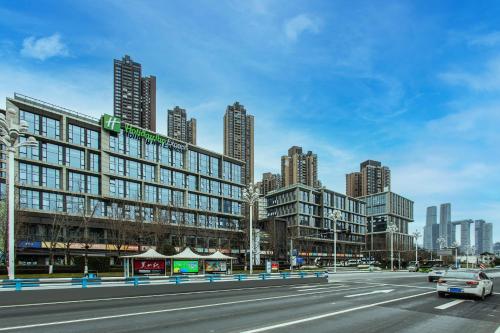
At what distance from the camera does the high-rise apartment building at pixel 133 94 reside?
135125mm

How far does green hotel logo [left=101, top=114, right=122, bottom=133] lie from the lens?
78.6 metres

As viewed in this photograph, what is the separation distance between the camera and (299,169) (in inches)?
7377

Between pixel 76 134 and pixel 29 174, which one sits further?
pixel 76 134

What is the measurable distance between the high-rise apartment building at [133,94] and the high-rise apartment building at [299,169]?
67180mm

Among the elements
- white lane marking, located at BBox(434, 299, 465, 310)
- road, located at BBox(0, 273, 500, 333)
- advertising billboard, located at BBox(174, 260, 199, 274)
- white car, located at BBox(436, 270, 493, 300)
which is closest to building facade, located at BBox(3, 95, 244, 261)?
advertising billboard, located at BBox(174, 260, 199, 274)

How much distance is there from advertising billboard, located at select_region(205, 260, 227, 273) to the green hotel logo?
43060mm

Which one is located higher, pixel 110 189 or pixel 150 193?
pixel 110 189

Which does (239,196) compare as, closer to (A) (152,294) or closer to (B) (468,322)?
(A) (152,294)

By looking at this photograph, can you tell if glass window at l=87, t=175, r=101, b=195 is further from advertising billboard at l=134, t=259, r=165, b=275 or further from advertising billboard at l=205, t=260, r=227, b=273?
advertising billboard at l=134, t=259, r=165, b=275

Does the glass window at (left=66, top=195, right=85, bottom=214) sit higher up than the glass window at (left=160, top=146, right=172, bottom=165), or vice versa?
the glass window at (left=160, top=146, right=172, bottom=165)

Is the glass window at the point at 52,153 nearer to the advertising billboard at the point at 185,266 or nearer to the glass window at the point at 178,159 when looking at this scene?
the glass window at the point at 178,159

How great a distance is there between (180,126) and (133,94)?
22.5 metres

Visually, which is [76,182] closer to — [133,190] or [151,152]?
[133,190]

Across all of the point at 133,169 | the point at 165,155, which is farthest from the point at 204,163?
the point at 133,169
